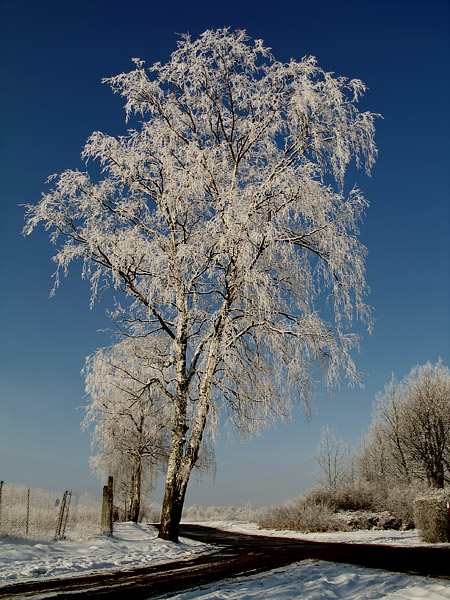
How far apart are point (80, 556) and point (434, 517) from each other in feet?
31.4

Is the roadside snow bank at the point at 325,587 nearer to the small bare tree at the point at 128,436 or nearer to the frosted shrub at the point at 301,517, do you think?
the small bare tree at the point at 128,436

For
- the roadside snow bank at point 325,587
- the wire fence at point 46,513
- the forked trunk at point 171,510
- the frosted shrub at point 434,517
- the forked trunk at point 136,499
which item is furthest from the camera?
the forked trunk at point 136,499

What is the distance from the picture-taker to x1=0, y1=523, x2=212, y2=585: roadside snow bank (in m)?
6.15

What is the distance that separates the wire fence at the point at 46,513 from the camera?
12.8m

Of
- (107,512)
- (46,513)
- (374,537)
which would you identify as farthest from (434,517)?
(46,513)

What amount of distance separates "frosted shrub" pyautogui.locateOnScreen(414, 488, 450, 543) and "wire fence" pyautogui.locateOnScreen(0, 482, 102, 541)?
9565 mm

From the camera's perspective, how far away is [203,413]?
1063 centimetres

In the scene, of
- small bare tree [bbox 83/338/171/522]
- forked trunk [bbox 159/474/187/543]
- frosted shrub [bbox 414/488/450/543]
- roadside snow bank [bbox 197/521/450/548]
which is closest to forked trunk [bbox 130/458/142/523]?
small bare tree [bbox 83/338/171/522]

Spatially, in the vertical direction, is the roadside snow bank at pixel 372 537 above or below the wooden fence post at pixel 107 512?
below

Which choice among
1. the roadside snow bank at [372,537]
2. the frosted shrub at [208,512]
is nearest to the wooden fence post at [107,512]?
the roadside snow bank at [372,537]

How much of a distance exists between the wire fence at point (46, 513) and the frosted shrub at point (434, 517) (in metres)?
9.56

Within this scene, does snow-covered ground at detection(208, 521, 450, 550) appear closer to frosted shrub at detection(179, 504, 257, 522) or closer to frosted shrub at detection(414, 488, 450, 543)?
frosted shrub at detection(414, 488, 450, 543)

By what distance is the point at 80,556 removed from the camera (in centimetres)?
755

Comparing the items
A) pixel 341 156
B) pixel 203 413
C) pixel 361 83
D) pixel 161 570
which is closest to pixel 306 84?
A: pixel 361 83
